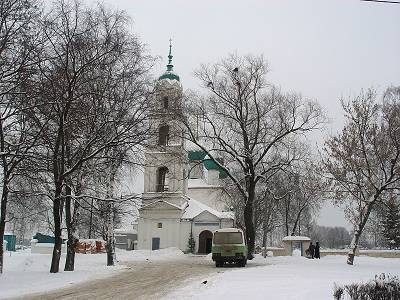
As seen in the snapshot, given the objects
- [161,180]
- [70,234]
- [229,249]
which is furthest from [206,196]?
[70,234]

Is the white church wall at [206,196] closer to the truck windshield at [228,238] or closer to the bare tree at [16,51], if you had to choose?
the truck windshield at [228,238]

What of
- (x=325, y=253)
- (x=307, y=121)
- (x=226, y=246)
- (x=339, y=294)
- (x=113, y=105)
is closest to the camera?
(x=339, y=294)

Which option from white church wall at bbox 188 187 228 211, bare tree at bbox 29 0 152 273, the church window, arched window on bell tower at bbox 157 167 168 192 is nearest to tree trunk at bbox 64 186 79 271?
bare tree at bbox 29 0 152 273

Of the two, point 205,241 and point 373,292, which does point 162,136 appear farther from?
point 205,241

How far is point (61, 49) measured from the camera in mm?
20172

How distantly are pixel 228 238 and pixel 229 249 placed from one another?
2.63 ft

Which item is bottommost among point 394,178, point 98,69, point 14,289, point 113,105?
point 14,289

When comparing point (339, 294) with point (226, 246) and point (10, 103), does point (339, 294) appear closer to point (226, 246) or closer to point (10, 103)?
point (10, 103)

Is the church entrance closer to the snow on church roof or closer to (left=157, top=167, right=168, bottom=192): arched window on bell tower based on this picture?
the snow on church roof

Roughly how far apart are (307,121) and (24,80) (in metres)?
21.6

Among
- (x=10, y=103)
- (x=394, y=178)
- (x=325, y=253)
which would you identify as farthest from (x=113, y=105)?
(x=325, y=253)

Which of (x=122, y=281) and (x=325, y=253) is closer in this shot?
(x=122, y=281)

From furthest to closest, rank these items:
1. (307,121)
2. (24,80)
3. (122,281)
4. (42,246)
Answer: (42,246) → (307,121) → (122,281) → (24,80)

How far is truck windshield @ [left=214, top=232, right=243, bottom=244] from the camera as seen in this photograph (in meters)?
29.7
